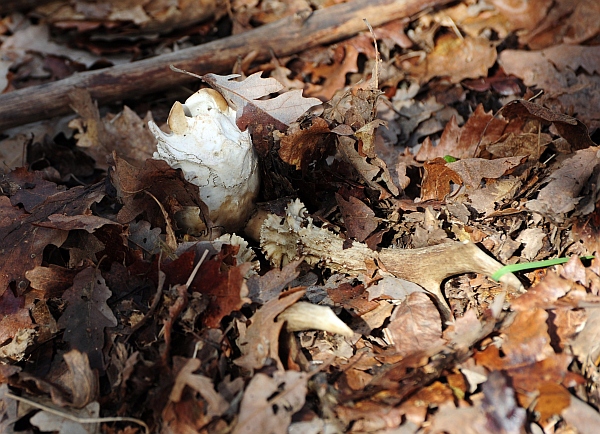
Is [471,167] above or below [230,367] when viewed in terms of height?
above

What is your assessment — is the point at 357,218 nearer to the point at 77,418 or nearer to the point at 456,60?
the point at 77,418

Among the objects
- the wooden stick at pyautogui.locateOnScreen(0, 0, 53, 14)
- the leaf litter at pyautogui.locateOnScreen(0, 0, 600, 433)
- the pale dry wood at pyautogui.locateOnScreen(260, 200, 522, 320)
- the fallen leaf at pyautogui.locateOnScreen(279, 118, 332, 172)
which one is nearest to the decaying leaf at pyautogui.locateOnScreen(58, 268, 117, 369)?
the leaf litter at pyautogui.locateOnScreen(0, 0, 600, 433)

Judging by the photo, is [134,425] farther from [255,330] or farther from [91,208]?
[91,208]

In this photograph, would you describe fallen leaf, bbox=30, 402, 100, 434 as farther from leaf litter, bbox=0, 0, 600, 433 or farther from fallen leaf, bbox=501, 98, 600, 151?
fallen leaf, bbox=501, 98, 600, 151

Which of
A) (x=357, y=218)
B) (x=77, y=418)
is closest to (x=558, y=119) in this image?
(x=357, y=218)

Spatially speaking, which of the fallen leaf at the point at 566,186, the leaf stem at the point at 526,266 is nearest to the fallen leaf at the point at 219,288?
the leaf stem at the point at 526,266

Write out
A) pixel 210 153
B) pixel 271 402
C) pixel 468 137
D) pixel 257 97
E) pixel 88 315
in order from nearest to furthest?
1. pixel 271 402
2. pixel 88 315
3. pixel 210 153
4. pixel 257 97
5. pixel 468 137

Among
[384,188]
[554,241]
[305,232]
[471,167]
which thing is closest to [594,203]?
[554,241]
